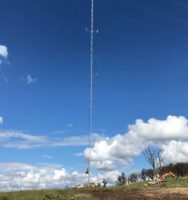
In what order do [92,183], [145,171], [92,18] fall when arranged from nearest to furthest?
[92,18] < [92,183] < [145,171]

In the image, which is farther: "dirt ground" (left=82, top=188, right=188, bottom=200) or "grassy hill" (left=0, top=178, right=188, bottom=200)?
"dirt ground" (left=82, top=188, right=188, bottom=200)

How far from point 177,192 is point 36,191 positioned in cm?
1259

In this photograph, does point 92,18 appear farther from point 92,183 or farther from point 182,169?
point 182,169

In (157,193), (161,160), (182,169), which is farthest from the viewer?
(182,169)

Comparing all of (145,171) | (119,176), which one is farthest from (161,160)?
(145,171)

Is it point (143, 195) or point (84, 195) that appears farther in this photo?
point (143, 195)

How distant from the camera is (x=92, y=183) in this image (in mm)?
46875

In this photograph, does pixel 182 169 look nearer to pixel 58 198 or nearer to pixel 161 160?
pixel 161 160

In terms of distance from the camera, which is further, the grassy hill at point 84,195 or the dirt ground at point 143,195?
the dirt ground at point 143,195

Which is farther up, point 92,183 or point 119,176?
point 119,176

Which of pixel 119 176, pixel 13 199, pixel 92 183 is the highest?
pixel 119 176

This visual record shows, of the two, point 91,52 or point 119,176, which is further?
point 119,176

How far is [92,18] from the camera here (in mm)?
43594

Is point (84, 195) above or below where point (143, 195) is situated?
below
